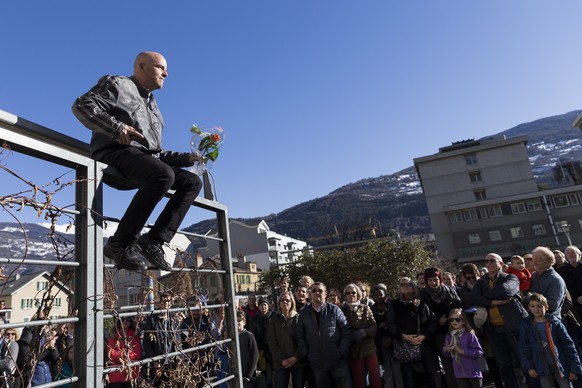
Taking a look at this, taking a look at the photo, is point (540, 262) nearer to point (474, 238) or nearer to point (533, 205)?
point (474, 238)

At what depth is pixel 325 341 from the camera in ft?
20.4

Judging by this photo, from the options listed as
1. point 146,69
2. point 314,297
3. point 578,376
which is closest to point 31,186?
point 146,69

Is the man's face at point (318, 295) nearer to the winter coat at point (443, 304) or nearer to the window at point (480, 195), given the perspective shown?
the winter coat at point (443, 304)

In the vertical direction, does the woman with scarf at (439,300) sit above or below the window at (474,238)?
below

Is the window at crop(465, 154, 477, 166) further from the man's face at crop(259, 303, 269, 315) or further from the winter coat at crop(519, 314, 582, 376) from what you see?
the winter coat at crop(519, 314, 582, 376)

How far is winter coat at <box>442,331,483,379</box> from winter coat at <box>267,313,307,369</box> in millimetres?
2247

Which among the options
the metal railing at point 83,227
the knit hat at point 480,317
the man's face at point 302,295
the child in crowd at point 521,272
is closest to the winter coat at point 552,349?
the knit hat at point 480,317

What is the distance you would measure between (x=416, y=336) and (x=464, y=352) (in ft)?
2.27

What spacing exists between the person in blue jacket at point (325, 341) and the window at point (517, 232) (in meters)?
49.8

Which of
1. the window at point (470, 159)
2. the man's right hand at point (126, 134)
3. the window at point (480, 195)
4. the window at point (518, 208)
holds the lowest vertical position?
the man's right hand at point (126, 134)

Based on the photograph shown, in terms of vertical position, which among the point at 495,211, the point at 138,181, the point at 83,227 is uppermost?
the point at 495,211

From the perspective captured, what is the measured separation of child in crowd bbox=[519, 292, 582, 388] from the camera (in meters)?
5.35

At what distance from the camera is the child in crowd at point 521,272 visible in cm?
755

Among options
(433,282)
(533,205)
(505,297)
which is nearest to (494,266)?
(505,297)
